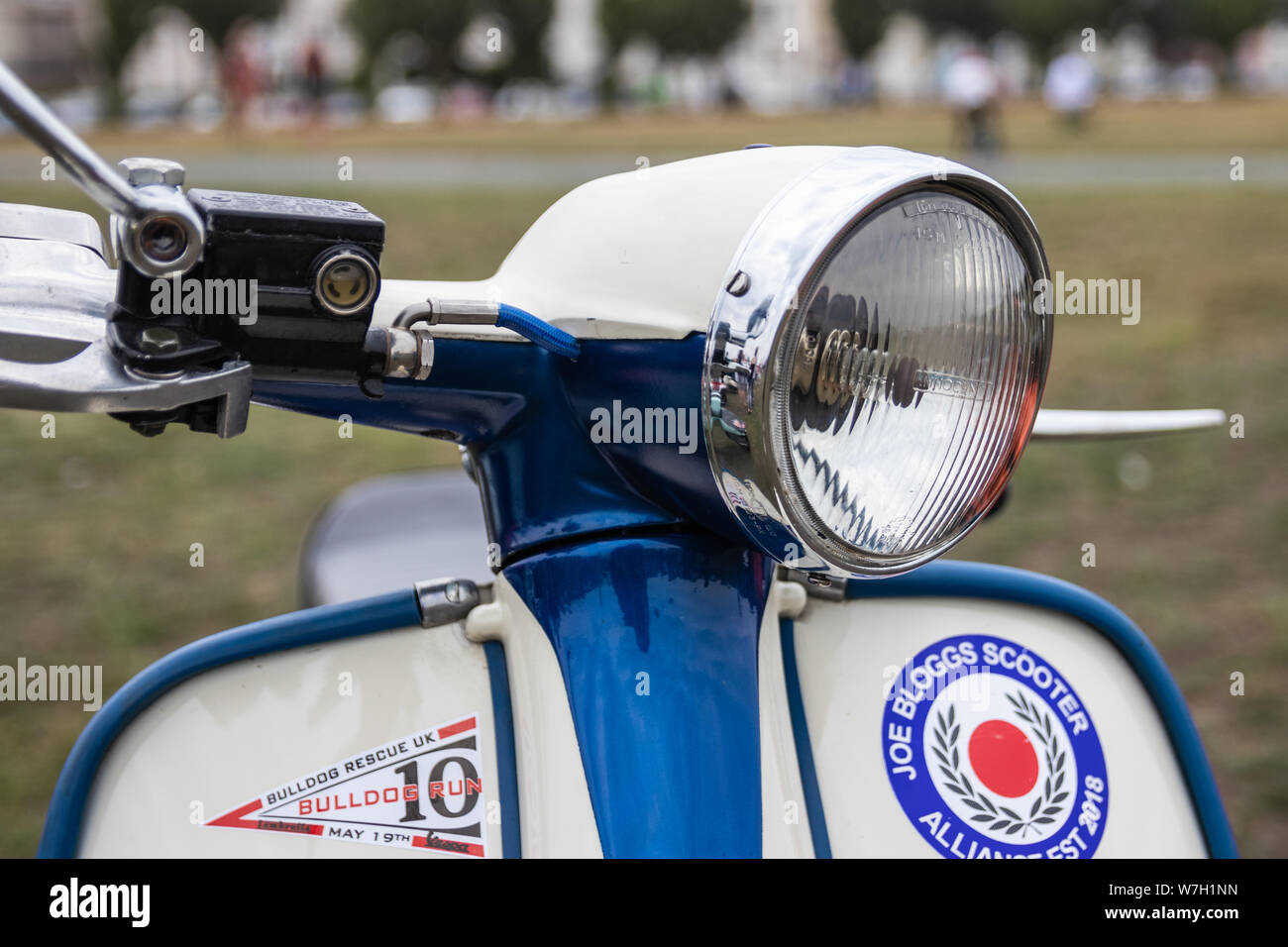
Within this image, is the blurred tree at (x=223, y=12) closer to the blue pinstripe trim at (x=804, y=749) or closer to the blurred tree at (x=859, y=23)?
the blurred tree at (x=859, y=23)

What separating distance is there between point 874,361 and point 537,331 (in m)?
0.23

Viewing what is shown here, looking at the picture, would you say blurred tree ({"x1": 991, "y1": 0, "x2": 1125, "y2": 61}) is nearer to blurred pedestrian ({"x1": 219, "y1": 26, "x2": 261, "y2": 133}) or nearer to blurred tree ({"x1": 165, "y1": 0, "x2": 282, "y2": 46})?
blurred tree ({"x1": 165, "y1": 0, "x2": 282, "y2": 46})

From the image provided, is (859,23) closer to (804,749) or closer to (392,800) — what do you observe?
(804,749)

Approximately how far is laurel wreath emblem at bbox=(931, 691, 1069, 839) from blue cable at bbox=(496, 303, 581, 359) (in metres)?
0.46

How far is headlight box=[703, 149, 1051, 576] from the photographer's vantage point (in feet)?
2.75

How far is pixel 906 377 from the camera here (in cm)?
92

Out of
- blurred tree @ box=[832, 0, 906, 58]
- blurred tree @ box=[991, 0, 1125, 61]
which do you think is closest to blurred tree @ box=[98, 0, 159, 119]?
blurred tree @ box=[832, 0, 906, 58]

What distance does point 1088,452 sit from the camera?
4.75m

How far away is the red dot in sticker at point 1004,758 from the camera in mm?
1121

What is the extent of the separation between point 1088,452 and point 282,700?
4.16 meters

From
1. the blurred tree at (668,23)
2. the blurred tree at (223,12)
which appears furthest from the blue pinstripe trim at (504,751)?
the blurred tree at (668,23)

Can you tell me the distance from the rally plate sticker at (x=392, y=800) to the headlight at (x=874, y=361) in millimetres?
290

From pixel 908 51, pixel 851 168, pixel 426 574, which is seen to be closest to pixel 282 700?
pixel 851 168
